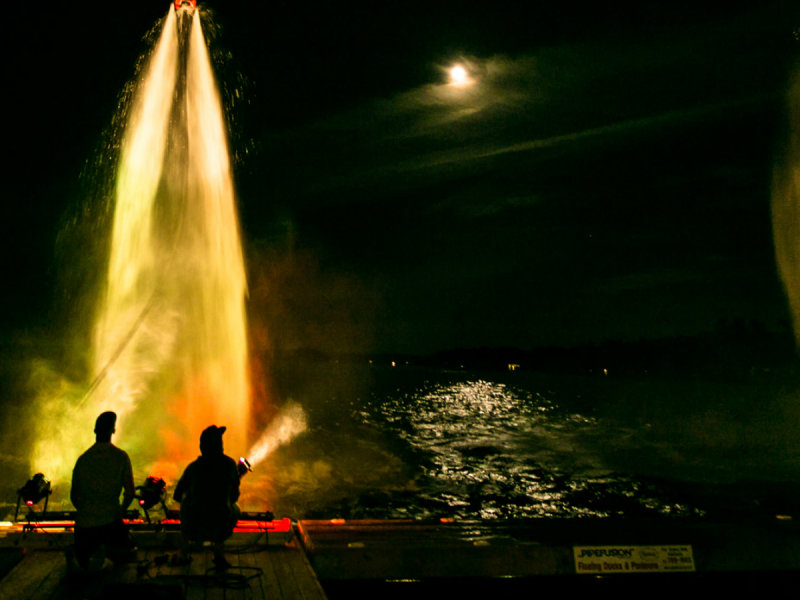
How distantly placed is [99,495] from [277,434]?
127 ft

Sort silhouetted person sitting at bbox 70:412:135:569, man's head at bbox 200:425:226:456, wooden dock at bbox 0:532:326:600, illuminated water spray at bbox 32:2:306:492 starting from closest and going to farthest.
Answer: wooden dock at bbox 0:532:326:600 < silhouetted person sitting at bbox 70:412:135:569 < man's head at bbox 200:425:226:456 < illuminated water spray at bbox 32:2:306:492

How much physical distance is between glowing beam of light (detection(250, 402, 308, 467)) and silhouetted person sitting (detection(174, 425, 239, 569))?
64.1 feet

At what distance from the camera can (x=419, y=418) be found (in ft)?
240

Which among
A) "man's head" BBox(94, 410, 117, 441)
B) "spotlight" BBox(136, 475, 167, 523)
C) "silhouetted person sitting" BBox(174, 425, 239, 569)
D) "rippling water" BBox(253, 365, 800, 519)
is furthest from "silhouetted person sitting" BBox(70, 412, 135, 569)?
"rippling water" BBox(253, 365, 800, 519)

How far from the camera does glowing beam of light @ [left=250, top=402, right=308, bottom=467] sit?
30394 mm

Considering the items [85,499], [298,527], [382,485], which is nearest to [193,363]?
[382,485]

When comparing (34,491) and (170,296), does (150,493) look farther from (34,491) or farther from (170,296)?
(170,296)

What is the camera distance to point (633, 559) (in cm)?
983

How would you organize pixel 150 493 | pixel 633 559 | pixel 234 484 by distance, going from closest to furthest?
pixel 234 484 < pixel 150 493 < pixel 633 559

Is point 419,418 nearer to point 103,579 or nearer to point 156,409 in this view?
point 156,409

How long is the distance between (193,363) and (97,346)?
3.61 metres

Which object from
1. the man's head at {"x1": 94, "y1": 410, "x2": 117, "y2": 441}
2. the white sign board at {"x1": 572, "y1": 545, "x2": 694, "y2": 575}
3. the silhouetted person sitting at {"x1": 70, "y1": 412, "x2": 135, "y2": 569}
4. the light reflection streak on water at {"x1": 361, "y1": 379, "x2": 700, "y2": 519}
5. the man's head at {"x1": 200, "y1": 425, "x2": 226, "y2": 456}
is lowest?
the white sign board at {"x1": 572, "y1": 545, "x2": 694, "y2": 575}

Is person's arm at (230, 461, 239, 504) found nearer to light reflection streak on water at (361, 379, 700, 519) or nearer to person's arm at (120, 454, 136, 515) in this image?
person's arm at (120, 454, 136, 515)

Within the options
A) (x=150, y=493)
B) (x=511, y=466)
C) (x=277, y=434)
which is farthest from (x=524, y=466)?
(x=150, y=493)
